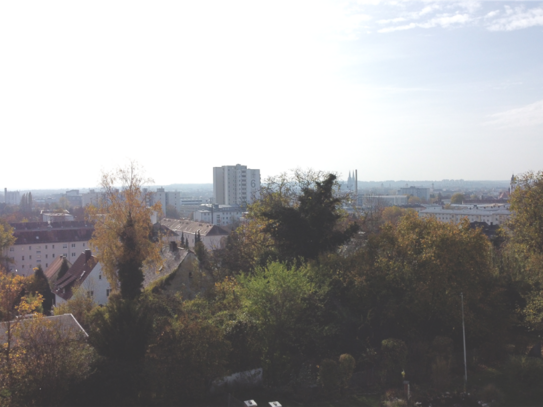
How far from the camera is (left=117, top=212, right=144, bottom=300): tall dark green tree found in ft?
68.9

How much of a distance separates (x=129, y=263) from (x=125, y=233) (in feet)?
4.44

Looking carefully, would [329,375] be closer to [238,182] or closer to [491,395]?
[491,395]

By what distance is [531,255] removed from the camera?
20.0m

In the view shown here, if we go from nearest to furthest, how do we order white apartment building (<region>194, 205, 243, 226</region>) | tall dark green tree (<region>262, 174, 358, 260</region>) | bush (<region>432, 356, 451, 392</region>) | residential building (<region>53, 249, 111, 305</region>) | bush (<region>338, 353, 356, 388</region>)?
bush (<region>338, 353, 356, 388</region>) < bush (<region>432, 356, 451, 392</region>) < tall dark green tree (<region>262, 174, 358, 260</region>) < residential building (<region>53, 249, 111, 305</region>) < white apartment building (<region>194, 205, 243, 226</region>)

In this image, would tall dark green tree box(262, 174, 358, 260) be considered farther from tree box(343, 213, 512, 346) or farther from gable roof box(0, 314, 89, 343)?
gable roof box(0, 314, 89, 343)

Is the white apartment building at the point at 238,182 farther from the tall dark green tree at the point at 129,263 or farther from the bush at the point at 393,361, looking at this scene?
the bush at the point at 393,361

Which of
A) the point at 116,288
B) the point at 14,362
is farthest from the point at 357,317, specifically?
the point at 116,288

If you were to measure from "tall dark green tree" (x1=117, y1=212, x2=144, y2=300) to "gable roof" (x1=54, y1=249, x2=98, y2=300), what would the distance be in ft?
29.7

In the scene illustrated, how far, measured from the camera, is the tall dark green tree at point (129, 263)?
2100 cm

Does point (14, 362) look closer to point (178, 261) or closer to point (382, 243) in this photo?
point (382, 243)

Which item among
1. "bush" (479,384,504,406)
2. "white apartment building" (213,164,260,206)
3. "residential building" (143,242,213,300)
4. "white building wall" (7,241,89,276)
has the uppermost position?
"white apartment building" (213,164,260,206)

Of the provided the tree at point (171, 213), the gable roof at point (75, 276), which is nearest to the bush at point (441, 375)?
the gable roof at point (75, 276)

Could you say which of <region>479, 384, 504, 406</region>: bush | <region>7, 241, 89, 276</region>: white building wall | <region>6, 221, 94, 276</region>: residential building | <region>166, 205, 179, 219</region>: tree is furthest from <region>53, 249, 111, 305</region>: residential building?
<region>166, 205, 179, 219</region>: tree

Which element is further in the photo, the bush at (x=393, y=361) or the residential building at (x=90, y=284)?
the residential building at (x=90, y=284)
